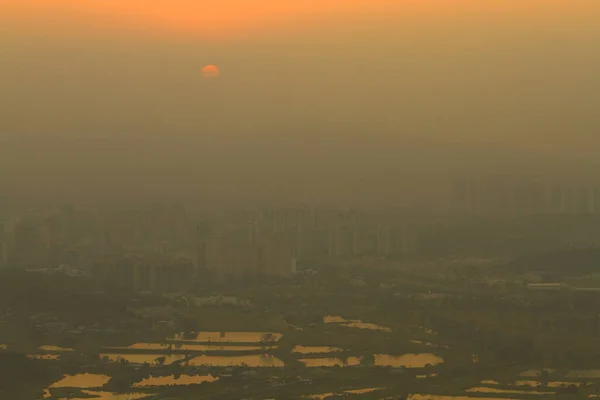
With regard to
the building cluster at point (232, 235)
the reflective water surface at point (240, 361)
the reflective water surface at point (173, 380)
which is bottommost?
the reflective water surface at point (173, 380)

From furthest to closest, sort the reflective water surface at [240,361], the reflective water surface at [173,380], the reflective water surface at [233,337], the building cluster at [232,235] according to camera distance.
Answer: the building cluster at [232,235]
the reflective water surface at [233,337]
the reflective water surface at [240,361]
the reflective water surface at [173,380]

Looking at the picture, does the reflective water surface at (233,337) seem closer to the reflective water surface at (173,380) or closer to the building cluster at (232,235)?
the reflective water surface at (173,380)

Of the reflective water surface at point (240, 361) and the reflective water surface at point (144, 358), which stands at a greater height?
the reflective water surface at point (144, 358)

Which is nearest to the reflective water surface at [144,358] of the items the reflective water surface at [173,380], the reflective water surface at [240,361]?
the reflective water surface at [240,361]

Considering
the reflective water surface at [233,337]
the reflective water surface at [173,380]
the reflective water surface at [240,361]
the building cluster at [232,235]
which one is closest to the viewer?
the reflective water surface at [173,380]

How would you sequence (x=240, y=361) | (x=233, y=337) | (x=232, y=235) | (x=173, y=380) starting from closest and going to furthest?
(x=173, y=380) < (x=240, y=361) < (x=233, y=337) < (x=232, y=235)

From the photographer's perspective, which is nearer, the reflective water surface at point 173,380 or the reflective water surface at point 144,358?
the reflective water surface at point 173,380

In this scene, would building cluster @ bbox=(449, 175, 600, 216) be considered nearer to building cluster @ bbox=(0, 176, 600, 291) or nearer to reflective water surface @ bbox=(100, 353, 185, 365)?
building cluster @ bbox=(0, 176, 600, 291)

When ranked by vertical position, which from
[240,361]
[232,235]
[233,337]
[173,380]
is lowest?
[173,380]

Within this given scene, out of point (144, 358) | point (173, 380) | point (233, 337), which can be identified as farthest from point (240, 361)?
point (233, 337)

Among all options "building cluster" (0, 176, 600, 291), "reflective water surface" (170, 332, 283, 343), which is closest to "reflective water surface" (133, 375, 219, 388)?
"reflective water surface" (170, 332, 283, 343)

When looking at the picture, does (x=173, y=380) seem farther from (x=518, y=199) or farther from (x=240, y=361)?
(x=518, y=199)
